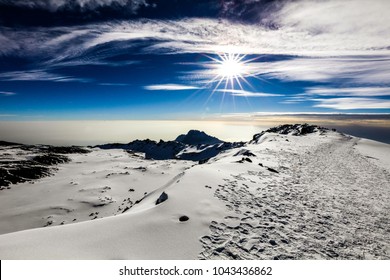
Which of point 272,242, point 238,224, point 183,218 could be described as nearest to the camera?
point 272,242

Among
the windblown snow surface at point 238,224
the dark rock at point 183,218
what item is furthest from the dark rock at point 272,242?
the dark rock at point 183,218

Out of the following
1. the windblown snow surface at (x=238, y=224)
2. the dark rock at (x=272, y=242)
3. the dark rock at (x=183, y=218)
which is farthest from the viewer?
the dark rock at (x=183, y=218)

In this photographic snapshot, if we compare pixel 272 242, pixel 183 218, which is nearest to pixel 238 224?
pixel 272 242

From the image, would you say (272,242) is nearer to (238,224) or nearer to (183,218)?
(238,224)

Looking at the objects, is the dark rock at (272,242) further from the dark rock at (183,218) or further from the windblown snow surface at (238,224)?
the dark rock at (183,218)

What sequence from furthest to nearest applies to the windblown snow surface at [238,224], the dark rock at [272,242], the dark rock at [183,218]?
1. the dark rock at [183,218]
2. the dark rock at [272,242]
3. the windblown snow surface at [238,224]

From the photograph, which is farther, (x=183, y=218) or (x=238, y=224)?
(x=238, y=224)

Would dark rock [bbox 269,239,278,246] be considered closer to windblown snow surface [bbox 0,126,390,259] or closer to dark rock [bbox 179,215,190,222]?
windblown snow surface [bbox 0,126,390,259]

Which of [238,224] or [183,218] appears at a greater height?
[183,218]

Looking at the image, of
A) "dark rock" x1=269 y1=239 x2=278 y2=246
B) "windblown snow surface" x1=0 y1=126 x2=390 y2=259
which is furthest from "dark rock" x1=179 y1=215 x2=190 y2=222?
"dark rock" x1=269 y1=239 x2=278 y2=246

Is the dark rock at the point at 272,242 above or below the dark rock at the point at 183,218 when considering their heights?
below

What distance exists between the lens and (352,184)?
1575cm

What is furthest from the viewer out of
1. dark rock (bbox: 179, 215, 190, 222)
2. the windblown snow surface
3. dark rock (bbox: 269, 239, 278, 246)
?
dark rock (bbox: 179, 215, 190, 222)

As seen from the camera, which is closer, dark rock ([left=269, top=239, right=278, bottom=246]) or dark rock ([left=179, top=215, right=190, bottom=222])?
dark rock ([left=269, top=239, right=278, bottom=246])
